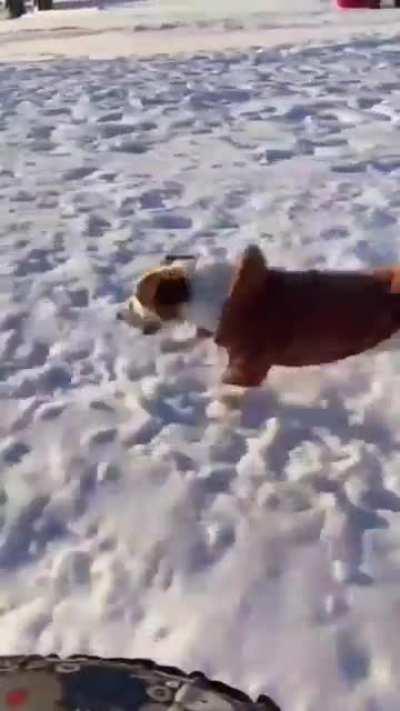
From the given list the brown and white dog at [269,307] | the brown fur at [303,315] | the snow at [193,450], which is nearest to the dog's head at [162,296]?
the brown and white dog at [269,307]

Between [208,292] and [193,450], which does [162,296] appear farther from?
[193,450]

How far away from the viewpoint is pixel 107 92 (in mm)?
7188

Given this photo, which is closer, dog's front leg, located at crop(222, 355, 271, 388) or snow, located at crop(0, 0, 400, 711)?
snow, located at crop(0, 0, 400, 711)

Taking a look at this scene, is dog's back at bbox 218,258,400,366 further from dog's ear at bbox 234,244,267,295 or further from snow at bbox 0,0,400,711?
snow at bbox 0,0,400,711

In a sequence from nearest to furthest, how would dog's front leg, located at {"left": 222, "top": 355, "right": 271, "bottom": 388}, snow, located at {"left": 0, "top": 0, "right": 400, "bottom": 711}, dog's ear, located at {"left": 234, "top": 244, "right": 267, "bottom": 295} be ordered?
1. snow, located at {"left": 0, "top": 0, "right": 400, "bottom": 711}
2. dog's ear, located at {"left": 234, "top": 244, "right": 267, "bottom": 295}
3. dog's front leg, located at {"left": 222, "top": 355, "right": 271, "bottom": 388}

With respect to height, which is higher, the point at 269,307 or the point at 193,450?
the point at 269,307

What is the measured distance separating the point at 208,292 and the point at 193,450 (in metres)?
0.34

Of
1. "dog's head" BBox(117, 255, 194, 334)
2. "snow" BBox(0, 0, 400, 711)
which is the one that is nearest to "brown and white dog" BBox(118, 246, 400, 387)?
"dog's head" BBox(117, 255, 194, 334)

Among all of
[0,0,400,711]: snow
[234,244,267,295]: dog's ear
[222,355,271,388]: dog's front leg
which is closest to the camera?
[0,0,400,711]: snow

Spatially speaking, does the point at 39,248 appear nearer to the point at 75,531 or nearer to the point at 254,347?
the point at 254,347

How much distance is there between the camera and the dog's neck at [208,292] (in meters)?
2.48

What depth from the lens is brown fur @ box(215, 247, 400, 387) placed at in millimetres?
2492

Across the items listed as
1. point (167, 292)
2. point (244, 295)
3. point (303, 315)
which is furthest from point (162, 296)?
point (303, 315)

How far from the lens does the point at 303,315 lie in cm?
252
